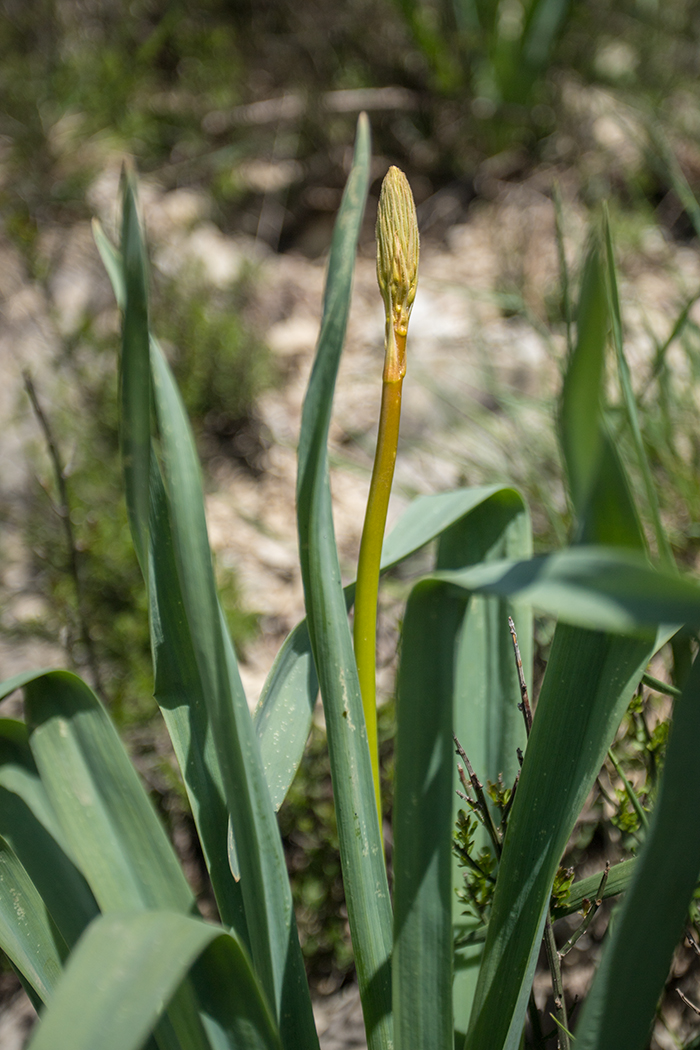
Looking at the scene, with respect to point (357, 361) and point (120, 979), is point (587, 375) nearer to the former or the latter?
point (120, 979)

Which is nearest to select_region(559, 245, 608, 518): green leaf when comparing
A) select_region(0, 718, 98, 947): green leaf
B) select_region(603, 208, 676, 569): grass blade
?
→ select_region(603, 208, 676, 569): grass blade

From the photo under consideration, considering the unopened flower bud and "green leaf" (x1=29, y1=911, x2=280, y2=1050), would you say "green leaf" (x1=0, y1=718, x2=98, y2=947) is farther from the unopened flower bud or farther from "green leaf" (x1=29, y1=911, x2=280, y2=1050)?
the unopened flower bud

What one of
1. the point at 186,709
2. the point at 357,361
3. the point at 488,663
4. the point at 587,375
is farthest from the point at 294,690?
the point at 357,361

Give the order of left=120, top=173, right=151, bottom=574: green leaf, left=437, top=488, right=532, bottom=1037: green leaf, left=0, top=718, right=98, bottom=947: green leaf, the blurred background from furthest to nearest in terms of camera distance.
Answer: the blurred background < left=437, top=488, right=532, bottom=1037: green leaf < left=0, top=718, right=98, bottom=947: green leaf < left=120, top=173, right=151, bottom=574: green leaf

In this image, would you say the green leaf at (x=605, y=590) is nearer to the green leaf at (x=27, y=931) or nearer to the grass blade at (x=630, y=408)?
the grass blade at (x=630, y=408)

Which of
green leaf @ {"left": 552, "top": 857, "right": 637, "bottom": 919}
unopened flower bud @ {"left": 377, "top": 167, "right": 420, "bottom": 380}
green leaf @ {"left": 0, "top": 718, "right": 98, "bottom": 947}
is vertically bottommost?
green leaf @ {"left": 552, "top": 857, "right": 637, "bottom": 919}

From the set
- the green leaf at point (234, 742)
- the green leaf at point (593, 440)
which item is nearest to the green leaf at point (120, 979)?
the green leaf at point (234, 742)

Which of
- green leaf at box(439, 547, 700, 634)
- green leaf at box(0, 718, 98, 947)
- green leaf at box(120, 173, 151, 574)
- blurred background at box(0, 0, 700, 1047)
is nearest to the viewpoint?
green leaf at box(439, 547, 700, 634)
